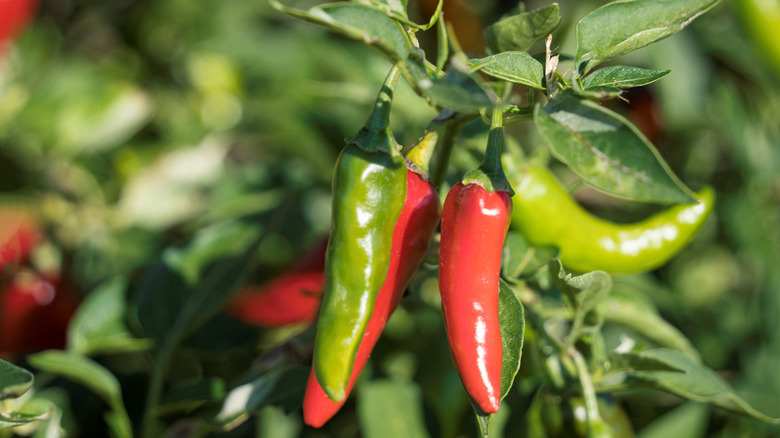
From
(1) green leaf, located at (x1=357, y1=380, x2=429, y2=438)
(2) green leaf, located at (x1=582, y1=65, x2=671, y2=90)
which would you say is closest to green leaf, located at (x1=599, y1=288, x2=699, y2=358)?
(1) green leaf, located at (x1=357, y1=380, x2=429, y2=438)

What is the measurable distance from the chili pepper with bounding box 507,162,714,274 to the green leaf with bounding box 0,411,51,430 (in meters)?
0.72

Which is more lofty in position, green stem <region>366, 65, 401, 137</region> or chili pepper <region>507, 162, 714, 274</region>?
green stem <region>366, 65, 401, 137</region>

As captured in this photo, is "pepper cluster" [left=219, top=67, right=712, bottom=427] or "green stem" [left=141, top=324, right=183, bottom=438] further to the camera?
"green stem" [left=141, top=324, right=183, bottom=438]

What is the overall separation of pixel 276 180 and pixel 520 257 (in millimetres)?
822

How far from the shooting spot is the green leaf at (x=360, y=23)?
0.59m

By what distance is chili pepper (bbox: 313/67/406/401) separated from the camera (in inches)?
29.7

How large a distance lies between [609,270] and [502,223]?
48 centimetres

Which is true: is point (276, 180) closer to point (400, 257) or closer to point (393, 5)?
point (400, 257)

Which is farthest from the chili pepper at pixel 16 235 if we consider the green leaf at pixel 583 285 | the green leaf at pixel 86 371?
the green leaf at pixel 583 285

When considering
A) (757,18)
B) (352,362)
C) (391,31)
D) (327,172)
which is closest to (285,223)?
(327,172)

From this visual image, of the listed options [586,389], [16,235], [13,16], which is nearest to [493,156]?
[586,389]

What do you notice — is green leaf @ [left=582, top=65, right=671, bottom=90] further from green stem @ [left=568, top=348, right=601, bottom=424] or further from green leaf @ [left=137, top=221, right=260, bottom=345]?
green leaf @ [left=137, top=221, right=260, bottom=345]

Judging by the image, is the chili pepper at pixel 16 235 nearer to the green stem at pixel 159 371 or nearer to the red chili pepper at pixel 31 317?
the red chili pepper at pixel 31 317

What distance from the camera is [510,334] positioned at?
76cm
